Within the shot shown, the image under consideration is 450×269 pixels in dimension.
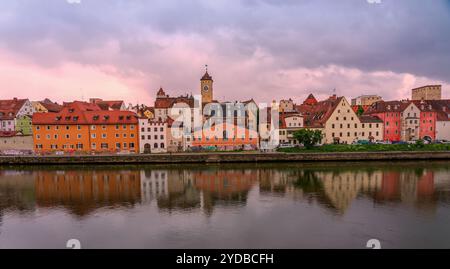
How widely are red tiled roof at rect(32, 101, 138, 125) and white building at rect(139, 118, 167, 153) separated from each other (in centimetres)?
167

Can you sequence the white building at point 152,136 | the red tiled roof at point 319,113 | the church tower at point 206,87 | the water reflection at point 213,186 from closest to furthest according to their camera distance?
the water reflection at point 213,186, the white building at point 152,136, the red tiled roof at point 319,113, the church tower at point 206,87

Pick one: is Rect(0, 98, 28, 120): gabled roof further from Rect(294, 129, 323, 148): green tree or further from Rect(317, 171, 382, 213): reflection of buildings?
Rect(317, 171, 382, 213): reflection of buildings

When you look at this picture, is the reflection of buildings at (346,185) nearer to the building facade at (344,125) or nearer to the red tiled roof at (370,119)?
the building facade at (344,125)

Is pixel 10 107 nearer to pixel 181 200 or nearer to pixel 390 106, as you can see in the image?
pixel 181 200

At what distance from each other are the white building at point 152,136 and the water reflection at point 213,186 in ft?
24.7

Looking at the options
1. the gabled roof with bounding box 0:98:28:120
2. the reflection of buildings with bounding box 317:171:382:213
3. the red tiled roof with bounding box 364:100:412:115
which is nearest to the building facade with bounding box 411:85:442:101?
the red tiled roof with bounding box 364:100:412:115

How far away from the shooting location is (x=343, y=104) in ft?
165

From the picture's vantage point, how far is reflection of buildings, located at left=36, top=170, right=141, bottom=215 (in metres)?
21.9

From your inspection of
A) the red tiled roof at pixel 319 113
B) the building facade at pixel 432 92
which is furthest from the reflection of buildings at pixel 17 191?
the building facade at pixel 432 92

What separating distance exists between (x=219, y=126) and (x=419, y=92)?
70217 mm

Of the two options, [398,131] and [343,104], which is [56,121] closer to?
[343,104]

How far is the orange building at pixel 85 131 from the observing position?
43.8 m

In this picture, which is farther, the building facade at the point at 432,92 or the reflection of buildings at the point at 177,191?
the building facade at the point at 432,92
